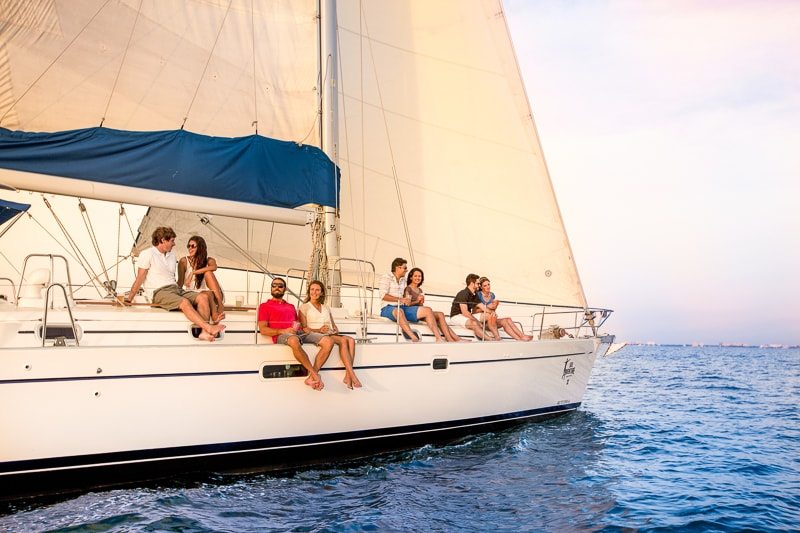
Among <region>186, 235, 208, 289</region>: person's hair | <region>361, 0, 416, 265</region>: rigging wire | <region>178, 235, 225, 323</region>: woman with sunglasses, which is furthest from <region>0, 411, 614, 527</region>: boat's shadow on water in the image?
<region>361, 0, 416, 265</region>: rigging wire

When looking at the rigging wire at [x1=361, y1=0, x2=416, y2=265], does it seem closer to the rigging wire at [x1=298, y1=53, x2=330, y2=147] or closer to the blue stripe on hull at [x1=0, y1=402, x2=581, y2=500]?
the rigging wire at [x1=298, y1=53, x2=330, y2=147]

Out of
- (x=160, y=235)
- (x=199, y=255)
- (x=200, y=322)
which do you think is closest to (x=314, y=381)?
(x=200, y=322)

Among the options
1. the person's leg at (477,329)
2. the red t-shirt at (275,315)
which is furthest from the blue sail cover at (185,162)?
the person's leg at (477,329)

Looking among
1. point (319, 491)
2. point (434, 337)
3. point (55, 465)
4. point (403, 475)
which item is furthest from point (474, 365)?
point (55, 465)

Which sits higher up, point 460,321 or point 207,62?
point 207,62

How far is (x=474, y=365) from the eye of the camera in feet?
27.7

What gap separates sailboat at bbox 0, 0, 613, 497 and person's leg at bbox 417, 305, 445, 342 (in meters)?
0.14

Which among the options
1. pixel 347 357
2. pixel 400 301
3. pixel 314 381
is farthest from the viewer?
pixel 400 301

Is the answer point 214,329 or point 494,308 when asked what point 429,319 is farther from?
point 214,329

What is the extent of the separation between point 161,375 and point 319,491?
1876 millimetres

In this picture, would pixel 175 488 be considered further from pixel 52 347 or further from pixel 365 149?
pixel 365 149

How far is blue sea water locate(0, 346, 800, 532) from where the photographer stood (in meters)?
5.47

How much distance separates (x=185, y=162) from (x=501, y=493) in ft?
16.2

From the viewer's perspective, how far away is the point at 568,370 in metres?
10.4
